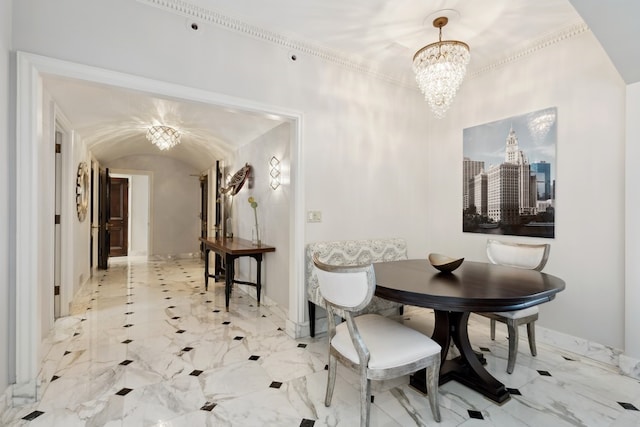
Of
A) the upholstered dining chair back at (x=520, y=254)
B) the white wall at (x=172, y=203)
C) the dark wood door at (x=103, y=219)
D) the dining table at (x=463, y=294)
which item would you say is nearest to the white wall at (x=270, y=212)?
the dining table at (x=463, y=294)

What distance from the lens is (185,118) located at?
4.38m

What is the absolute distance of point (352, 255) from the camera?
330cm

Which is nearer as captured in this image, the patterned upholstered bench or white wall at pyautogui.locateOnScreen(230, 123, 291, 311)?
the patterned upholstered bench

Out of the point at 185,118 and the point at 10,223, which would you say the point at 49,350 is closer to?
the point at 10,223

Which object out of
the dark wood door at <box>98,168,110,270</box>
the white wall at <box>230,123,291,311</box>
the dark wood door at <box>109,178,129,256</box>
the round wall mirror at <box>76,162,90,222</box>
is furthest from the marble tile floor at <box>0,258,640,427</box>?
the dark wood door at <box>109,178,129,256</box>

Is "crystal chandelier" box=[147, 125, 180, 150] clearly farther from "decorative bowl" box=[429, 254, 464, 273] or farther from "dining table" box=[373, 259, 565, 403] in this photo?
"decorative bowl" box=[429, 254, 464, 273]

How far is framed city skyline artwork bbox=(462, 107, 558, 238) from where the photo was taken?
2.96 m

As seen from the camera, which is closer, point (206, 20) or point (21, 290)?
point (21, 290)

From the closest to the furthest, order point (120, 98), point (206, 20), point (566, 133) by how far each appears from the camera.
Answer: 1. point (206, 20)
2. point (566, 133)
3. point (120, 98)

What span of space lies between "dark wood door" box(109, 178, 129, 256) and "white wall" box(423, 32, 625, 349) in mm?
9184

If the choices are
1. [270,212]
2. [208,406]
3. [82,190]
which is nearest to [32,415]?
[208,406]

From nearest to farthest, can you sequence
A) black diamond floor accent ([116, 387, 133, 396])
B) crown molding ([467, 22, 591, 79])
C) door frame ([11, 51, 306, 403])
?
door frame ([11, 51, 306, 403])
black diamond floor accent ([116, 387, 133, 396])
crown molding ([467, 22, 591, 79])

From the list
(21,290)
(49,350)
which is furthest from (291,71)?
(49,350)

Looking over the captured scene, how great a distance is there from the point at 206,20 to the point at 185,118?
206cm
